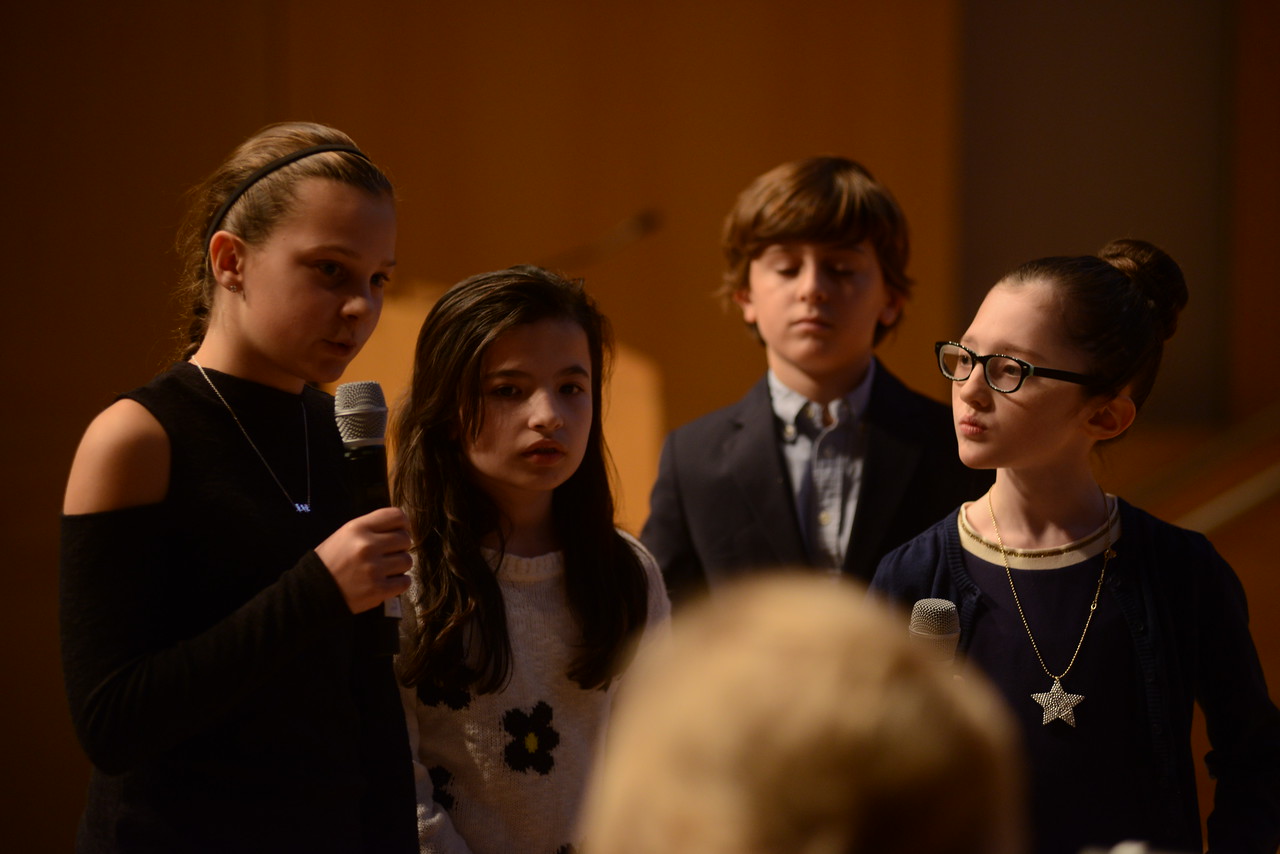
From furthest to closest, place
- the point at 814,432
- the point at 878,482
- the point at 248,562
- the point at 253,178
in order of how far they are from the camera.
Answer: the point at 814,432 → the point at 878,482 → the point at 253,178 → the point at 248,562

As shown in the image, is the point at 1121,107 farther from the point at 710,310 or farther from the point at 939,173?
the point at 710,310

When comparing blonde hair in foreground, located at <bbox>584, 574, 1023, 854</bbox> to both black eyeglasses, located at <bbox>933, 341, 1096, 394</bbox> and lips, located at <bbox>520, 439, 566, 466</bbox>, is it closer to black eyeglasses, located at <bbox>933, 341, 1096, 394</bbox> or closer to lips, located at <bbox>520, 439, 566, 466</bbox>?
black eyeglasses, located at <bbox>933, 341, 1096, 394</bbox>

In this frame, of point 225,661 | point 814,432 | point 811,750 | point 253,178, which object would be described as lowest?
point 814,432

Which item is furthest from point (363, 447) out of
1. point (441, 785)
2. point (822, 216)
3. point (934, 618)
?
point (822, 216)

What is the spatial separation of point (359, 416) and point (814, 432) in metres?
1.17

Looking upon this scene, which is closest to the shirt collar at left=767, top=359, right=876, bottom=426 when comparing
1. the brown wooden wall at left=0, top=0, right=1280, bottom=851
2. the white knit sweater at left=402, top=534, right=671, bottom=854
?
the white knit sweater at left=402, top=534, right=671, bottom=854

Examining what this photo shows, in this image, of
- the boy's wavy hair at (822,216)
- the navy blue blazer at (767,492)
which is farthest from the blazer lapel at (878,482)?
the boy's wavy hair at (822,216)

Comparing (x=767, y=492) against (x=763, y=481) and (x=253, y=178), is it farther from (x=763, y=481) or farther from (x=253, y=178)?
(x=253, y=178)

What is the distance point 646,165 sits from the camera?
15.4 feet

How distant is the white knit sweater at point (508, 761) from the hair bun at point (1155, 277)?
3.39ft

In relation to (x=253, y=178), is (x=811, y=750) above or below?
below

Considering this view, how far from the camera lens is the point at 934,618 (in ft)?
4.48

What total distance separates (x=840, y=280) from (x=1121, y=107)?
3.70 meters

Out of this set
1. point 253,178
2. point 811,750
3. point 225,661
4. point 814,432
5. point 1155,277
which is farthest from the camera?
point 814,432
